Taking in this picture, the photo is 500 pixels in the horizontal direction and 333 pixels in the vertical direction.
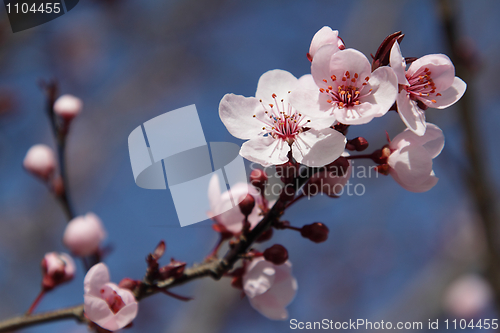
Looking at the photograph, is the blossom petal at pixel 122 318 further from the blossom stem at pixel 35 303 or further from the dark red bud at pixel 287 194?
the dark red bud at pixel 287 194

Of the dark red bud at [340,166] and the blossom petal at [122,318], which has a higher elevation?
the dark red bud at [340,166]

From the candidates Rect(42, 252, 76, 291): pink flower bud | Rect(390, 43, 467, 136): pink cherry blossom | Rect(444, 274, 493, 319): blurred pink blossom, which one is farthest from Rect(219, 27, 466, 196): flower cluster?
Rect(444, 274, 493, 319): blurred pink blossom

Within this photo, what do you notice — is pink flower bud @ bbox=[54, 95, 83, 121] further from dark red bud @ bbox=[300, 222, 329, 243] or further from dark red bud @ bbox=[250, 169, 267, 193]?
dark red bud @ bbox=[300, 222, 329, 243]

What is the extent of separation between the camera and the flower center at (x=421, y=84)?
3.12 feet

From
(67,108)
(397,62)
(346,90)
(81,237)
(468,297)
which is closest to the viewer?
(397,62)

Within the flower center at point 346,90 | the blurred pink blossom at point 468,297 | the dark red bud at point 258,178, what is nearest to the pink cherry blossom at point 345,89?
the flower center at point 346,90

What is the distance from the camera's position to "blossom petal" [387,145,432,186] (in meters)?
0.93

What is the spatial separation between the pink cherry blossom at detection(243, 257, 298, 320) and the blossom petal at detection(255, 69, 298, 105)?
1.70ft

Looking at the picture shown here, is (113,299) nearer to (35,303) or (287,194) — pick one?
(35,303)

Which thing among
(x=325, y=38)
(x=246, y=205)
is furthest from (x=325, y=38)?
(x=246, y=205)

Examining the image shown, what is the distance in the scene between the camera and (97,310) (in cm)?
95

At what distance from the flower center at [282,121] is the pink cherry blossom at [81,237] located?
1.00 m

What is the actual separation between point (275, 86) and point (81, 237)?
1.09 m

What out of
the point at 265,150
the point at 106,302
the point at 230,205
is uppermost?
the point at 265,150
